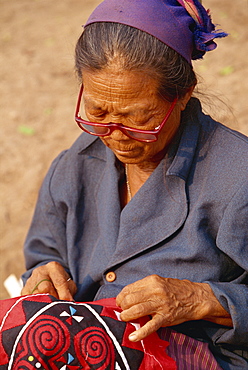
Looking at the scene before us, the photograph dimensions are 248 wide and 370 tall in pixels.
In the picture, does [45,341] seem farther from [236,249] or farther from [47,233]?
[47,233]

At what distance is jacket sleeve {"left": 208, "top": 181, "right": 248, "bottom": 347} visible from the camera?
2.05 m

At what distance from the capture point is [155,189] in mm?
2332

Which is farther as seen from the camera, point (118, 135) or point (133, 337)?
point (118, 135)

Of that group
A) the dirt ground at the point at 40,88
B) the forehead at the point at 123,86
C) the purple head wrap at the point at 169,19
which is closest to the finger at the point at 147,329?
the forehead at the point at 123,86

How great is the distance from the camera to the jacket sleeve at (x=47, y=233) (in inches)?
106

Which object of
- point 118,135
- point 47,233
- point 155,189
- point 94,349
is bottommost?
point 47,233

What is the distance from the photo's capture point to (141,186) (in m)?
2.39

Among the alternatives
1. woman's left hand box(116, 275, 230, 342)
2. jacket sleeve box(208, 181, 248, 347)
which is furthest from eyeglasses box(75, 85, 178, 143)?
woman's left hand box(116, 275, 230, 342)

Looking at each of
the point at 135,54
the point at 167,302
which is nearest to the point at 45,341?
the point at 167,302

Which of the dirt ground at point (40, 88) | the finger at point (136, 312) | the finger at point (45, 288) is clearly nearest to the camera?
the finger at point (136, 312)

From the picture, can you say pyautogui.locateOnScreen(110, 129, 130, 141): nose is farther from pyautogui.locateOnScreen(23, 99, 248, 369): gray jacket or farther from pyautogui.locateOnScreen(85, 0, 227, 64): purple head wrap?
pyautogui.locateOnScreen(85, 0, 227, 64): purple head wrap

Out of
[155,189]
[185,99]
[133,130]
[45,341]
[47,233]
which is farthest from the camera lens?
[47,233]

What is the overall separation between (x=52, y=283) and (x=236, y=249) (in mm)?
921

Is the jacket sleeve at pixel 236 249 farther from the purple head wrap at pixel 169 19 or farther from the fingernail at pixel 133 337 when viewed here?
the purple head wrap at pixel 169 19
